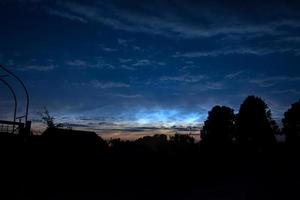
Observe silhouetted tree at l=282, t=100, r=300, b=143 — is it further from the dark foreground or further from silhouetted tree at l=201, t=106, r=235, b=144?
the dark foreground

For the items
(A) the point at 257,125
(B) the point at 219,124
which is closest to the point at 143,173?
(A) the point at 257,125

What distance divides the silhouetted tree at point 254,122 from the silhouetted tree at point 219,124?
14.0 ft

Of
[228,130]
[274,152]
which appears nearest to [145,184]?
[274,152]

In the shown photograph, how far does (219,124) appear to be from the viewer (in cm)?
7388

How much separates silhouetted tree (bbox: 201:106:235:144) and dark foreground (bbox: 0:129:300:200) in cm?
3178

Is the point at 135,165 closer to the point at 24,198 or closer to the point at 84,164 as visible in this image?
the point at 84,164

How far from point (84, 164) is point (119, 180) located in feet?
16.8

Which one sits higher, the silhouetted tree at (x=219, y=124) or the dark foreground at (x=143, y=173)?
the silhouetted tree at (x=219, y=124)

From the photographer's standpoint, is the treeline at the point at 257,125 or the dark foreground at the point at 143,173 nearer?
the dark foreground at the point at 143,173

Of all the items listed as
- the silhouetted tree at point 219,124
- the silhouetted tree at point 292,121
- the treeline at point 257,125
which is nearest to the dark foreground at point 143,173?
the treeline at point 257,125

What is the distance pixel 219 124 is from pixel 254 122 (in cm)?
927

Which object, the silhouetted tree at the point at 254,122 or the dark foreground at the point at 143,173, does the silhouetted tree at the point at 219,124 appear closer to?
the silhouetted tree at the point at 254,122

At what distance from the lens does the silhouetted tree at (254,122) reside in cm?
6509

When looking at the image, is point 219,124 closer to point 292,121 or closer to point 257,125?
point 257,125
